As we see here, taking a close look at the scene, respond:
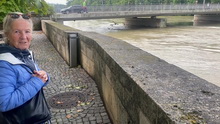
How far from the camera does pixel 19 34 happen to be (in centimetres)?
170

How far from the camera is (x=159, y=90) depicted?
169 cm

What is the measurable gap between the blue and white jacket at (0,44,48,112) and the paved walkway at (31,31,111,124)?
1.82m

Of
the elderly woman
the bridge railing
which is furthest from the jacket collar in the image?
the bridge railing

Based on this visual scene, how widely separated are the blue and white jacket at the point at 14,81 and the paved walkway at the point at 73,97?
1.82 meters

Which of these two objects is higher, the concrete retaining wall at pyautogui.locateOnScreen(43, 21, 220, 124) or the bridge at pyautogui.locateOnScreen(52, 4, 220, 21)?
the bridge at pyautogui.locateOnScreen(52, 4, 220, 21)

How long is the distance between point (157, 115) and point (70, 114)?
2430mm

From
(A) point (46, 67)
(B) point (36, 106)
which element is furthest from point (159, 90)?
(A) point (46, 67)

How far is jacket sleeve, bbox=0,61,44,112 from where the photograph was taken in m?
1.48

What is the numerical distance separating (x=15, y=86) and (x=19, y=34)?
0.43 metres

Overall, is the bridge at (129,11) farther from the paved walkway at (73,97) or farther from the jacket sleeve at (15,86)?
the jacket sleeve at (15,86)

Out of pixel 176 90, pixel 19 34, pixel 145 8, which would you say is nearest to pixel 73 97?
pixel 19 34

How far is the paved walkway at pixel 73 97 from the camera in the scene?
3.43 metres

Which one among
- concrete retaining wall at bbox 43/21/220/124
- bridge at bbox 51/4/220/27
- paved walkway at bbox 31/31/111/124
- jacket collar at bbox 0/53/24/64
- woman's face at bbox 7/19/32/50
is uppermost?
bridge at bbox 51/4/220/27

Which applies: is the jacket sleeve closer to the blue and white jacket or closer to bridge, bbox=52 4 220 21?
the blue and white jacket
